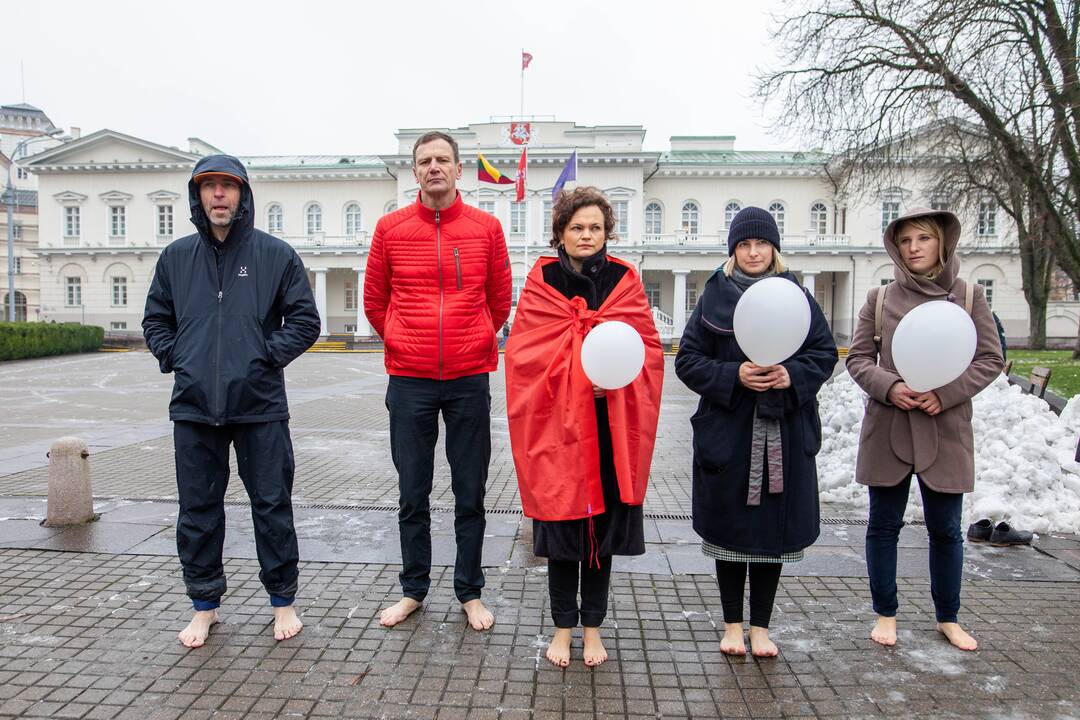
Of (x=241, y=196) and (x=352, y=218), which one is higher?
(x=352, y=218)

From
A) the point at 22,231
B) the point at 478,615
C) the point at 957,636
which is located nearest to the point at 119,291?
→ the point at 22,231

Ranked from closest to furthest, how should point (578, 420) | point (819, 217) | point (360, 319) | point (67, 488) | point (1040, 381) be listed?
point (578, 420), point (67, 488), point (1040, 381), point (819, 217), point (360, 319)

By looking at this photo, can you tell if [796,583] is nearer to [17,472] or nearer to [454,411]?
[454,411]

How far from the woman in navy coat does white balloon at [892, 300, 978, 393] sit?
15.7 inches

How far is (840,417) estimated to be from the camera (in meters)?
7.88

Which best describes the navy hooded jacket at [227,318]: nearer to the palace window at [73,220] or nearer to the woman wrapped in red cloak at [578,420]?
the woman wrapped in red cloak at [578,420]

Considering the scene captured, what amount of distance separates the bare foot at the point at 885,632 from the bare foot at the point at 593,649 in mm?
1398

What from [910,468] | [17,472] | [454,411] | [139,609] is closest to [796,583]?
[910,468]

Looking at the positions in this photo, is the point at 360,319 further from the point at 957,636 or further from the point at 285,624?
the point at 957,636

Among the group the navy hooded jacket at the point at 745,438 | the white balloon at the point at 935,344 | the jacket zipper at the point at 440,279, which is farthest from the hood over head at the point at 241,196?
the white balloon at the point at 935,344

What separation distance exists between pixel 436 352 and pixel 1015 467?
4858 millimetres

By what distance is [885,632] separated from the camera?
356 cm

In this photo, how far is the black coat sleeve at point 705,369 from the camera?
3.31 metres

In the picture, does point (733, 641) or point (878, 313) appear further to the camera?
point (878, 313)
